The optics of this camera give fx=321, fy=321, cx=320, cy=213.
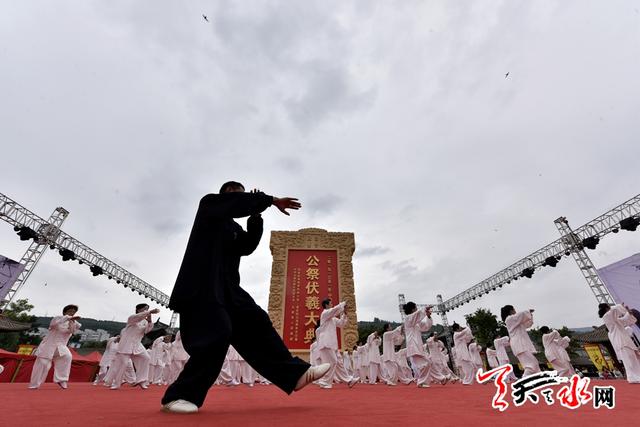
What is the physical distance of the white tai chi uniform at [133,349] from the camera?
18.7 ft

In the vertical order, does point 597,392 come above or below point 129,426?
above

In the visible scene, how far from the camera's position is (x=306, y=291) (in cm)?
1366

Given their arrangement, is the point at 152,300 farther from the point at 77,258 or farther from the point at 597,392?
the point at 597,392

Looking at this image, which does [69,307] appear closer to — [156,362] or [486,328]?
[156,362]

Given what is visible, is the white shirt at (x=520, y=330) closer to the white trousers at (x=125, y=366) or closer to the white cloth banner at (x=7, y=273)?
the white trousers at (x=125, y=366)

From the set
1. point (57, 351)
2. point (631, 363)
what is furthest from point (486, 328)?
point (57, 351)

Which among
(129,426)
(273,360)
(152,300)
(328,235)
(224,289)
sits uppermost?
(328,235)

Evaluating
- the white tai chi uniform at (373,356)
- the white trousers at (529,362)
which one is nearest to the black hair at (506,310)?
the white trousers at (529,362)

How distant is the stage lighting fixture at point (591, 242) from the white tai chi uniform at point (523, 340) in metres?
7.28

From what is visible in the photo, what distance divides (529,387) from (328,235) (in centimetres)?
1335

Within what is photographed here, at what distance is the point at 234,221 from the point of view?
2457 millimetres

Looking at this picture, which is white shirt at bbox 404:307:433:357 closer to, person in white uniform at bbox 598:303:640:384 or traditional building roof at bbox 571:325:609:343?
person in white uniform at bbox 598:303:640:384

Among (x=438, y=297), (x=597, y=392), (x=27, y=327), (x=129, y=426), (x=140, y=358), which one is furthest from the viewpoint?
(x=438, y=297)

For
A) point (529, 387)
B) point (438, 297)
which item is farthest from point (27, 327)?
point (438, 297)
